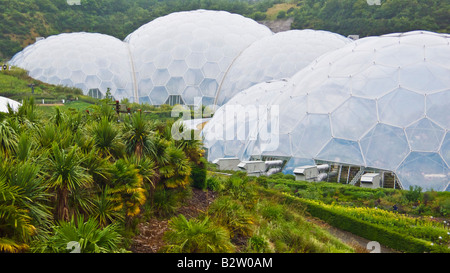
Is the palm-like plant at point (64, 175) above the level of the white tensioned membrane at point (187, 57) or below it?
below

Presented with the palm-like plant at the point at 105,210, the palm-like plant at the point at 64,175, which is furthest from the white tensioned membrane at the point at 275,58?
the palm-like plant at the point at 64,175

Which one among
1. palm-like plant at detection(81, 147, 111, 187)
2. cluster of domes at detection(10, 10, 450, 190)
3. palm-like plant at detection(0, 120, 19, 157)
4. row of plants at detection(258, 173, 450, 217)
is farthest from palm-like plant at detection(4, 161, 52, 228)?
cluster of domes at detection(10, 10, 450, 190)

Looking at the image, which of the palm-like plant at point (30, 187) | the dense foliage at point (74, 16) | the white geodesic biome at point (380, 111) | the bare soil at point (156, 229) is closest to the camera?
the palm-like plant at point (30, 187)

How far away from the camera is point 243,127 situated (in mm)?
22312

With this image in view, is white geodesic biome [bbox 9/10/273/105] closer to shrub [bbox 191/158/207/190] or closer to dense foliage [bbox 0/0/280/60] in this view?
dense foliage [bbox 0/0/280/60]

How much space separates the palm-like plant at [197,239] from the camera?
6859 mm

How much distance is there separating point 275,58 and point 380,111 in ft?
61.3

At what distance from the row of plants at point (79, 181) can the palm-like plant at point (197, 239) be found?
960 millimetres

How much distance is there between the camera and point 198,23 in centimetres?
4312

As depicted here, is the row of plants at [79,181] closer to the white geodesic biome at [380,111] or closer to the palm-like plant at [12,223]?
the palm-like plant at [12,223]

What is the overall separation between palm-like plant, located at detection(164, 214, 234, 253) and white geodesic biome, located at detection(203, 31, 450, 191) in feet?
38.4

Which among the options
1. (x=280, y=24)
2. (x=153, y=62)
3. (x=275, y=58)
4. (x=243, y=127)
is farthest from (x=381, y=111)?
(x=280, y=24)

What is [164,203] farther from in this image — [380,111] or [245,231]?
[380,111]
